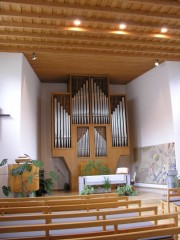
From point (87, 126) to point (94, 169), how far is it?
1557 mm

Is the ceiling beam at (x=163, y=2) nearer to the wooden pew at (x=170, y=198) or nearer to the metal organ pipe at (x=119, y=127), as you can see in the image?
the wooden pew at (x=170, y=198)

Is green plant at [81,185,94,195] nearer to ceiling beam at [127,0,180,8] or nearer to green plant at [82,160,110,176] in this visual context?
green plant at [82,160,110,176]

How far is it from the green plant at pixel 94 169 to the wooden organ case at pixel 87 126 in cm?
→ 41

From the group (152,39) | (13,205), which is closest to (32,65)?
(152,39)

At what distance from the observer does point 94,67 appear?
893cm

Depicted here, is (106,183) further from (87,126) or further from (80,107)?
(80,107)

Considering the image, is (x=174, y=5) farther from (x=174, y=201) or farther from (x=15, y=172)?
(x=15, y=172)

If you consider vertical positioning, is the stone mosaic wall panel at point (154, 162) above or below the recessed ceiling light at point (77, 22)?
below

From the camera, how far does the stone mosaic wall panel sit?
322 inches

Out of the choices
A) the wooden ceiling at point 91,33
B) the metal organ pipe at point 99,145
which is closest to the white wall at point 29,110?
the wooden ceiling at point 91,33

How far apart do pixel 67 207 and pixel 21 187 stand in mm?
3097

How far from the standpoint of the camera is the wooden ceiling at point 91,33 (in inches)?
203

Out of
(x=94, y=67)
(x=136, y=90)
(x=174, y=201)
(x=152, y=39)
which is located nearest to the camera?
(x=174, y=201)

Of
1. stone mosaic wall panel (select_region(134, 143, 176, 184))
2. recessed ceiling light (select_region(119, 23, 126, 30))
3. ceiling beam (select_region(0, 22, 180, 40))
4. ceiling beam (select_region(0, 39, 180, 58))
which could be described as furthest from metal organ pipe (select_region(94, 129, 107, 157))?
recessed ceiling light (select_region(119, 23, 126, 30))
